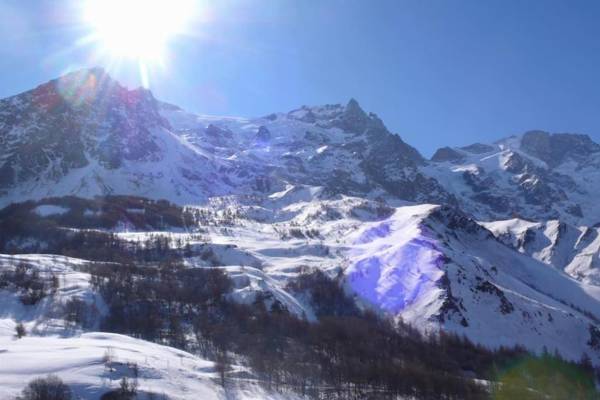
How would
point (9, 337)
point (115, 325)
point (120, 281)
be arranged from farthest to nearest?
point (120, 281), point (115, 325), point (9, 337)

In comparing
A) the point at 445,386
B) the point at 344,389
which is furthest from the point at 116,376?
the point at 445,386

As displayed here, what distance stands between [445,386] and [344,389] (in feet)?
86.3

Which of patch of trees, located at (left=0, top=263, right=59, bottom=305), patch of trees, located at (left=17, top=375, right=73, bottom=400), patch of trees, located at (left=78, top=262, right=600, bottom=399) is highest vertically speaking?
patch of trees, located at (left=0, top=263, right=59, bottom=305)

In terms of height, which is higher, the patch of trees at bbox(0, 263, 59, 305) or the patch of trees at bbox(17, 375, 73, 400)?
the patch of trees at bbox(0, 263, 59, 305)

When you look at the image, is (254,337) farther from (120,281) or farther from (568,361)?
(568,361)

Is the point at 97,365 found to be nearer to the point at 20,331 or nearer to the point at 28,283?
the point at 20,331

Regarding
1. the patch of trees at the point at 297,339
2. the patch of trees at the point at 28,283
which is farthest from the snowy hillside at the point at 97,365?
the patch of trees at the point at 28,283

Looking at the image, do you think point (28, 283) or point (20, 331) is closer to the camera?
point (20, 331)

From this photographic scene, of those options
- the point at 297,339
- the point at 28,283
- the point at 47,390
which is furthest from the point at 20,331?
the point at 297,339

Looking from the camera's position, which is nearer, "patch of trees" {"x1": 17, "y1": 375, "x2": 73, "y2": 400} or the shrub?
"patch of trees" {"x1": 17, "y1": 375, "x2": 73, "y2": 400}

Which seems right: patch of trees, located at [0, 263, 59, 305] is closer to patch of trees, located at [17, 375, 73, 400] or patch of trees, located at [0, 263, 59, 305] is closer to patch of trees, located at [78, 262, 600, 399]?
patch of trees, located at [78, 262, 600, 399]

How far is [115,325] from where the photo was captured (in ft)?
447

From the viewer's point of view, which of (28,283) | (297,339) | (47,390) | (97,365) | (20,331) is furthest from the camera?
(297,339)

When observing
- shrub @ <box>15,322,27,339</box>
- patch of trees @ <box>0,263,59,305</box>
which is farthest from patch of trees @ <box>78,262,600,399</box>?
shrub @ <box>15,322,27,339</box>
